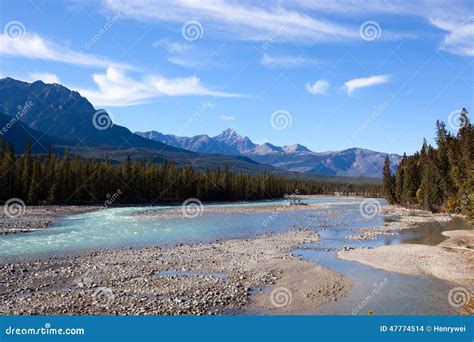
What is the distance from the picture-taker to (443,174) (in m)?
76.4

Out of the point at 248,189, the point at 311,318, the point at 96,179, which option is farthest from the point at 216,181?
the point at 311,318

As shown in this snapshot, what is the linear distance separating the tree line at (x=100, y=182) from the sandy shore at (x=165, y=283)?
6495 centimetres

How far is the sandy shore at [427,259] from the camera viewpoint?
81.8ft

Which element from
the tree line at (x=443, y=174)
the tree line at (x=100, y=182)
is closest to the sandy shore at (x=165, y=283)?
the tree line at (x=443, y=174)

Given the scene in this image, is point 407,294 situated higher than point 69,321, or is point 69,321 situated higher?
point 69,321

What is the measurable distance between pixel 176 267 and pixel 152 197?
291 ft

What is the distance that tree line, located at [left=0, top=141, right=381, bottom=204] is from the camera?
279 ft

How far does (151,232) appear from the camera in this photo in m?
46.1

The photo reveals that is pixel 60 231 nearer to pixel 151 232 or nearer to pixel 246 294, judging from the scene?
pixel 151 232

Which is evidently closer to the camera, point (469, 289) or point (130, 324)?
point (130, 324)

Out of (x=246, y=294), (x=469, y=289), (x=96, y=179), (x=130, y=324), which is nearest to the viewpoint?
(x=130, y=324)

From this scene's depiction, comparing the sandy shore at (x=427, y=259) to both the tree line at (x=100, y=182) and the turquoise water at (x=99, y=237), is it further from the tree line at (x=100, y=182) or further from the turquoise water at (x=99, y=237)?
the tree line at (x=100, y=182)

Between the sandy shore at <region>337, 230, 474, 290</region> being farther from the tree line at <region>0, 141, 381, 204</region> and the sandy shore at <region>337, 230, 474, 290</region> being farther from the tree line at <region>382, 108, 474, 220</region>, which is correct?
the tree line at <region>0, 141, 381, 204</region>

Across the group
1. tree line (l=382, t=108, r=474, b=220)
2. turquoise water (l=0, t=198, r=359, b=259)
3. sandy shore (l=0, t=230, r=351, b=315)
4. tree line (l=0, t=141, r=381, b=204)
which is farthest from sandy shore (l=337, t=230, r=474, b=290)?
tree line (l=0, t=141, r=381, b=204)
